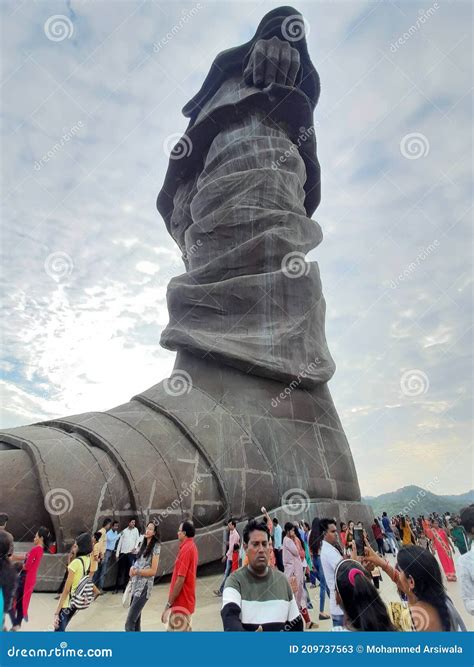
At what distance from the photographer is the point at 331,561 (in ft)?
13.3

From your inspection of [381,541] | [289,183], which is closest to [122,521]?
[381,541]

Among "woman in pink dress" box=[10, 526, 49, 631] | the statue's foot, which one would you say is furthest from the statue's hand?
"woman in pink dress" box=[10, 526, 49, 631]

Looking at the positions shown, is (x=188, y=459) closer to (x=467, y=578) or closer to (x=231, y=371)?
(x=231, y=371)

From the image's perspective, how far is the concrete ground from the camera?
4.79 metres

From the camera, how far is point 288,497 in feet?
30.2

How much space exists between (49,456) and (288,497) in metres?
4.52

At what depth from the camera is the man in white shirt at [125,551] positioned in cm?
651

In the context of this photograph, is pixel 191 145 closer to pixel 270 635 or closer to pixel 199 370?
pixel 199 370

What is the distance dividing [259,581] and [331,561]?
166 cm

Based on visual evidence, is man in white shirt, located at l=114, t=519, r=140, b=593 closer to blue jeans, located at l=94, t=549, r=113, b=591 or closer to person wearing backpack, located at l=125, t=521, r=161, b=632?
blue jeans, located at l=94, t=549, r=113, b=591

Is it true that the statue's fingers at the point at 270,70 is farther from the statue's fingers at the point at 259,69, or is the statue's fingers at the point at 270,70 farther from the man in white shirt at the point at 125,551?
the man in white shirt at the point at 125,551

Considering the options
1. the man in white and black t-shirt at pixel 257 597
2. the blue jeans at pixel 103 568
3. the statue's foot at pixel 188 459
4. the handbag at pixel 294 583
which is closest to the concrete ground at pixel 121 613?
the blue jeans at pixel 103 568

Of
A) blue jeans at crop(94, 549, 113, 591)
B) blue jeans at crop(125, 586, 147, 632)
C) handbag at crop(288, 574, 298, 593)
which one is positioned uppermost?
blue jeans at crop(94, 549, 113, 591)

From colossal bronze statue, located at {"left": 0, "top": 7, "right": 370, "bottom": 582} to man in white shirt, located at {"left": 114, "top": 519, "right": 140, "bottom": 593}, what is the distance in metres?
0.42
